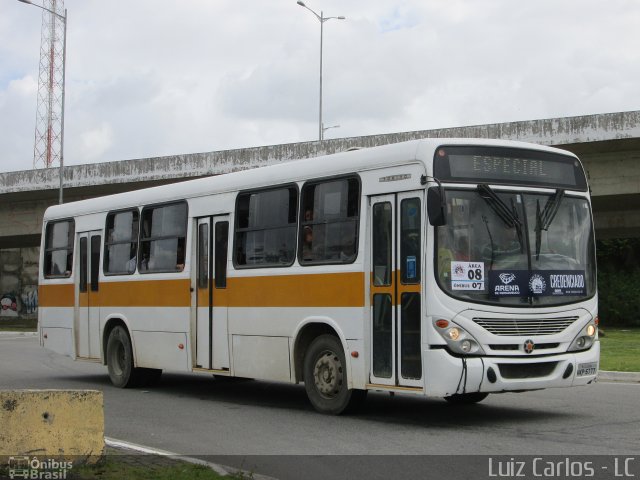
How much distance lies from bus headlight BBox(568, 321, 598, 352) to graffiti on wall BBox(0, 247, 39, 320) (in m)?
55.9

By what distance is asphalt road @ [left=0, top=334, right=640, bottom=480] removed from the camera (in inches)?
349

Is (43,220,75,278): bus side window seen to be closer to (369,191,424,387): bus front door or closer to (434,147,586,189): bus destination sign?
(369,191,424,387): bus front door

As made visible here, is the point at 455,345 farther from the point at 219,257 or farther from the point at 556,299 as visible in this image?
the point at 219,257

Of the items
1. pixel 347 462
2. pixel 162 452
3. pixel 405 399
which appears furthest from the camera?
pixel 405 399

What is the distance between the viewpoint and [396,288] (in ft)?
36.3

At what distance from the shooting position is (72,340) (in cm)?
1764

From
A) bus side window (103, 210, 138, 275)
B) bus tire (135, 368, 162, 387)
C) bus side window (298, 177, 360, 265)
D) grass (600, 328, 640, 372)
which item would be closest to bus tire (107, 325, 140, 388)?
bus tire (135, 368, 162, 387)

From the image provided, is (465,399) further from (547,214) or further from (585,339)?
(547,214)

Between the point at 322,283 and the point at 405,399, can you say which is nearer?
the point at 322,283

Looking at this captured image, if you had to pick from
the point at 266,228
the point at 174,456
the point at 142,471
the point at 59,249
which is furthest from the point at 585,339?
the point at 59,249

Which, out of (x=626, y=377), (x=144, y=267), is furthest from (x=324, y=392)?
(x=626, y=377)

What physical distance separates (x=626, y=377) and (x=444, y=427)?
665 cm

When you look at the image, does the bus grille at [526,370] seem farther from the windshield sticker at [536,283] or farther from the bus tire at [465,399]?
the bus tire at [465,399]

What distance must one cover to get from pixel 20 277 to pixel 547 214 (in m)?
57.2
